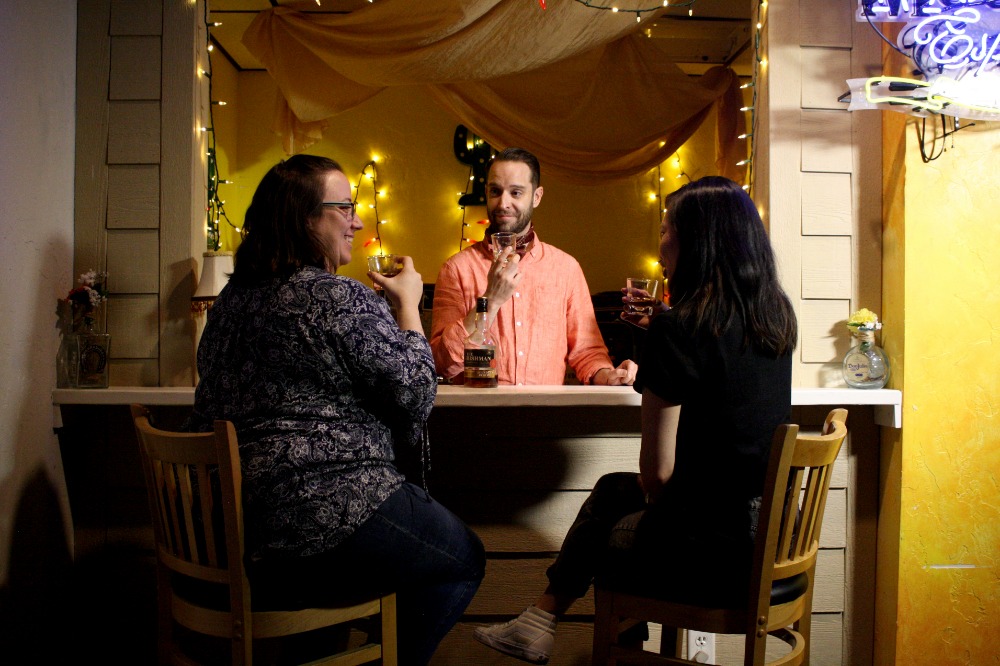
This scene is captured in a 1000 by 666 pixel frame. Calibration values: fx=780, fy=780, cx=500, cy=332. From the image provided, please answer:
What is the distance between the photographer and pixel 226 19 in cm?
525

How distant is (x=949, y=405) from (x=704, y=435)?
1.32m

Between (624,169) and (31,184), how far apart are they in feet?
11.1

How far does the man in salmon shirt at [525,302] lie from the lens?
A: 9.57 feet

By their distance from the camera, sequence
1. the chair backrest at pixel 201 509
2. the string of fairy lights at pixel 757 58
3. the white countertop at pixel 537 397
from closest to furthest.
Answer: the chair backrest at pixel 201 509 < the white countertop at pixel 537 397 < the string of fairy lights at pixel 757 58

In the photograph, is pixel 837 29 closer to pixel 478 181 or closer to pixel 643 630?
pixel 643 630

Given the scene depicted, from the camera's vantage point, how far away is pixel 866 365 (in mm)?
2520

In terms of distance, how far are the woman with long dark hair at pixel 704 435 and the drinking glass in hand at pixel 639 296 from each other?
41 centimetres

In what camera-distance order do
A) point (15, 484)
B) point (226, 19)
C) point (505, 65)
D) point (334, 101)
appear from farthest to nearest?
1. point (226, 19)
2. point (334, 101)
3. point (505, 65)
4. point (15, 484)

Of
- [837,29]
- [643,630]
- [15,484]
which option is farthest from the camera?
[837,29]

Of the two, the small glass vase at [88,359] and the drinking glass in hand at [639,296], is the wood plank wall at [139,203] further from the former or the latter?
the drinking glass in hand at [639,296]

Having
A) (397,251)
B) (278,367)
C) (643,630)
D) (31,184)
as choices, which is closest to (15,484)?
(31,184)

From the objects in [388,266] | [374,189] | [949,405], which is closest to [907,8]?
[949,405]

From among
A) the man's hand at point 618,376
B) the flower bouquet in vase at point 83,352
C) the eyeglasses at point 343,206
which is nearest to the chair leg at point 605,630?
the man's hand at point 618,376

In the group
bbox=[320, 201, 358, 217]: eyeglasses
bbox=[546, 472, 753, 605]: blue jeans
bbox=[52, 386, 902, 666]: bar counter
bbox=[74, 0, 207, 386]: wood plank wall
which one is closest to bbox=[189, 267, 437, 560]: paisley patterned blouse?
bbox=[320, 201, 358, 217]: eyeglasses
